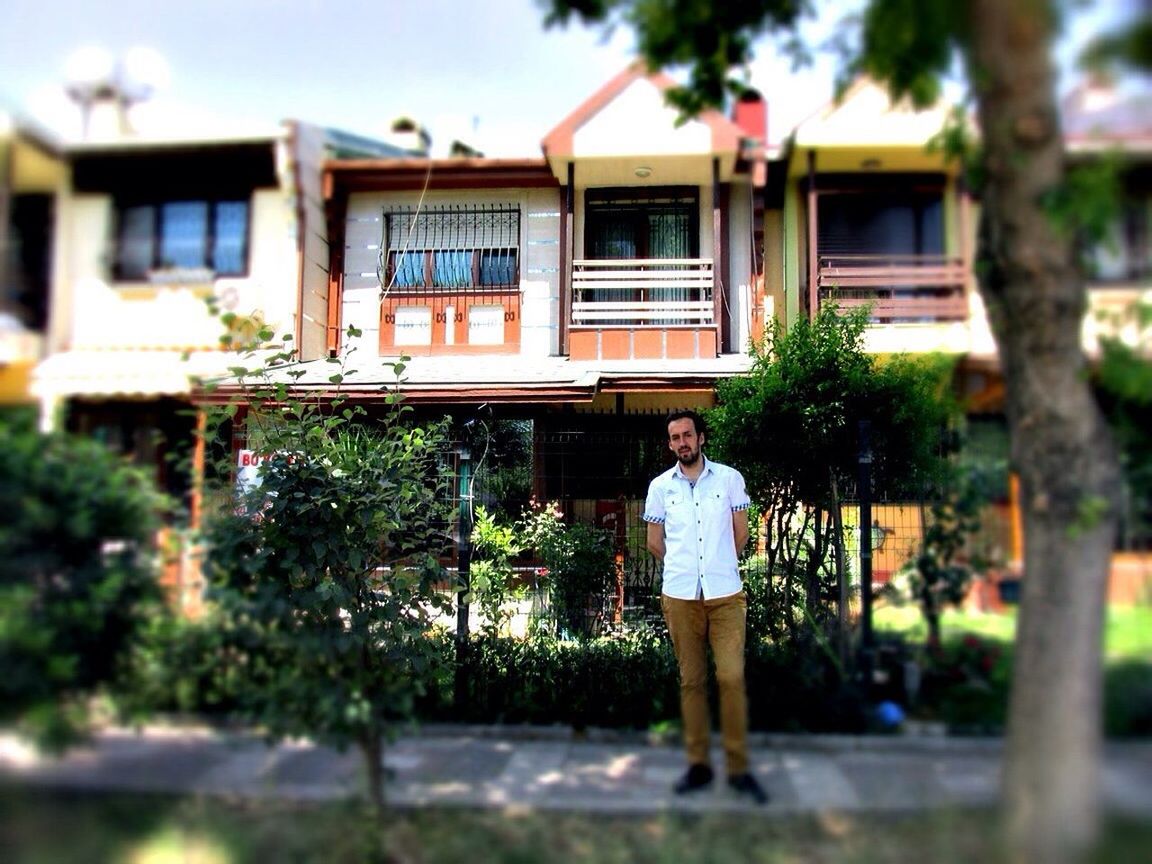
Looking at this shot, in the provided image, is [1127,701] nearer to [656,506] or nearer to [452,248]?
[656,506]

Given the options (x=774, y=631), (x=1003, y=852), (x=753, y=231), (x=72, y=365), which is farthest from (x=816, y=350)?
(x=753, y=231)

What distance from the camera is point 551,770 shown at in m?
4.05

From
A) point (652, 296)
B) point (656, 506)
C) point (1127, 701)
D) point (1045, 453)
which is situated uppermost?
point (652, 296)

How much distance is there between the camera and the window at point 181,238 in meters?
3.37

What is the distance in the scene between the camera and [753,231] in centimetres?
1052

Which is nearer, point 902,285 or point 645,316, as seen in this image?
point 902,285

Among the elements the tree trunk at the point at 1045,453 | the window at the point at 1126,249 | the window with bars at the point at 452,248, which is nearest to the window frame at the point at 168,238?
the tree trunk at the point at 1045,453

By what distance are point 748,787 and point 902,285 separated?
3.77 m

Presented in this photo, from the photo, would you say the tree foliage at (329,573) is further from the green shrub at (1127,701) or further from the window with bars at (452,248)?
the window with bars at (452,248)

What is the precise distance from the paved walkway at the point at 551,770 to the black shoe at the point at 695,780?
0.18 ft

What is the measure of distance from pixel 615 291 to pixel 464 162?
2706 mm

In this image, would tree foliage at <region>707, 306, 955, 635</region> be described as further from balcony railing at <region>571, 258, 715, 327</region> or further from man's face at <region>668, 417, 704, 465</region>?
balcony railing at <region>571, 258, 715, 327</region>

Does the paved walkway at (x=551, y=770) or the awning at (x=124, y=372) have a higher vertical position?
the awning at (x=124, y=372)

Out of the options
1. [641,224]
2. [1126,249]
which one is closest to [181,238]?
[1126,249]
